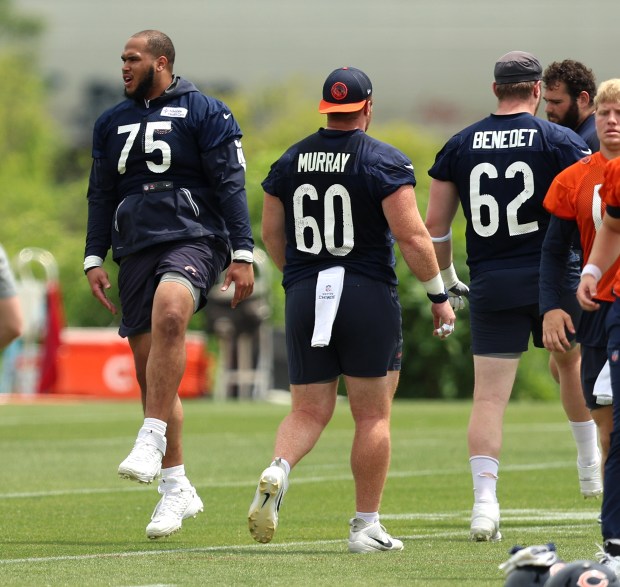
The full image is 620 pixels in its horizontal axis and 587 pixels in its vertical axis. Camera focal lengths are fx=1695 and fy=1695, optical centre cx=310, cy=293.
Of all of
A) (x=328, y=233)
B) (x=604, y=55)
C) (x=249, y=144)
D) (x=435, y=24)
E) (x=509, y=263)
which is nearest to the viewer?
(x=328, y=233)

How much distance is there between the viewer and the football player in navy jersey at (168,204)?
8055mm

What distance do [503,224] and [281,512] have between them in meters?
2.13

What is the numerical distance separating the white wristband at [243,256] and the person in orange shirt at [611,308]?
221 cm

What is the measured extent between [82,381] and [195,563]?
17199mm

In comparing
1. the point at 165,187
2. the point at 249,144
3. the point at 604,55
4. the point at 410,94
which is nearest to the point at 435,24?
the point at 410,94

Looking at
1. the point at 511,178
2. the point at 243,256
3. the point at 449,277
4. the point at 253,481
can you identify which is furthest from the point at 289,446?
the point at 253,481

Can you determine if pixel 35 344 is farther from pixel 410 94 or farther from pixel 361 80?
pixel 410 94

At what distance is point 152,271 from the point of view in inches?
321

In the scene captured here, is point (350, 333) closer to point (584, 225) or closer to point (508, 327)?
point (508, 327)

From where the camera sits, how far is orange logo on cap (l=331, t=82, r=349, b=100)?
24.2ft

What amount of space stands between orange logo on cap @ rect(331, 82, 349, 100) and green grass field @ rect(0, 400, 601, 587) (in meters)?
1.97

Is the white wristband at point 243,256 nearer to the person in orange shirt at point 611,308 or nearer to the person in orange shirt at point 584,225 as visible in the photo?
the person in orange shirt at point 584,225

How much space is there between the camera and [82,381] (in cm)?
2378

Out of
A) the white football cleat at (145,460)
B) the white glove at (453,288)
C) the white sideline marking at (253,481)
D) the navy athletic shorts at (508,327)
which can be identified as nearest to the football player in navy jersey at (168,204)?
the white football cleat at (145,460)
